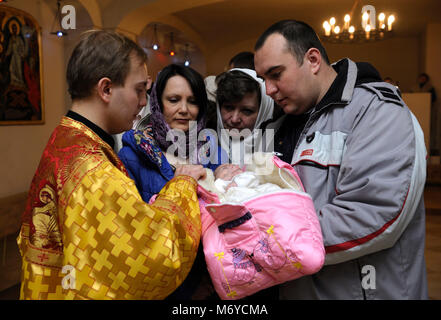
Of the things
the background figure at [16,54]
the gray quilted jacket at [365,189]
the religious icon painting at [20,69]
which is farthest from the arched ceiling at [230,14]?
the gray quilted jacket at [365,189]

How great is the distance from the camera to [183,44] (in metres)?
11.8

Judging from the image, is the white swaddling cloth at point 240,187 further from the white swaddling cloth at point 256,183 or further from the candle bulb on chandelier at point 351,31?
the candle bulb on chandelier at point 351,31

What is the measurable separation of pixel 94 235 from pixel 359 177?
956mm

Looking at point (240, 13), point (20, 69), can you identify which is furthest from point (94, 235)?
point (240, 13)

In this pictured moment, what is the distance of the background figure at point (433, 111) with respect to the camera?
10586 mm

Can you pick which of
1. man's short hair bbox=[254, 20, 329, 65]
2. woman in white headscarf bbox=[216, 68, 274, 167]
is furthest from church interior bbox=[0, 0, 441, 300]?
man's short hair bbox=[254, 20, 329, 65]

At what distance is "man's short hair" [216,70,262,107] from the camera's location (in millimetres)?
2115

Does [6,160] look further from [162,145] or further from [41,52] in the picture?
[162,145]

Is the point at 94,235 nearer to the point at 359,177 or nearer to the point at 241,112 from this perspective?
the point at 359,177

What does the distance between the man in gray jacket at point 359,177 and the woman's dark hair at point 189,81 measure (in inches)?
17.6

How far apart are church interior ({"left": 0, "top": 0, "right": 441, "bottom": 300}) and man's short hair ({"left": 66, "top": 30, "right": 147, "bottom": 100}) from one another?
1.49 m


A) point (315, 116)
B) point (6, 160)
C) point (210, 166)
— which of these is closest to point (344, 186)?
point (315, 116)
